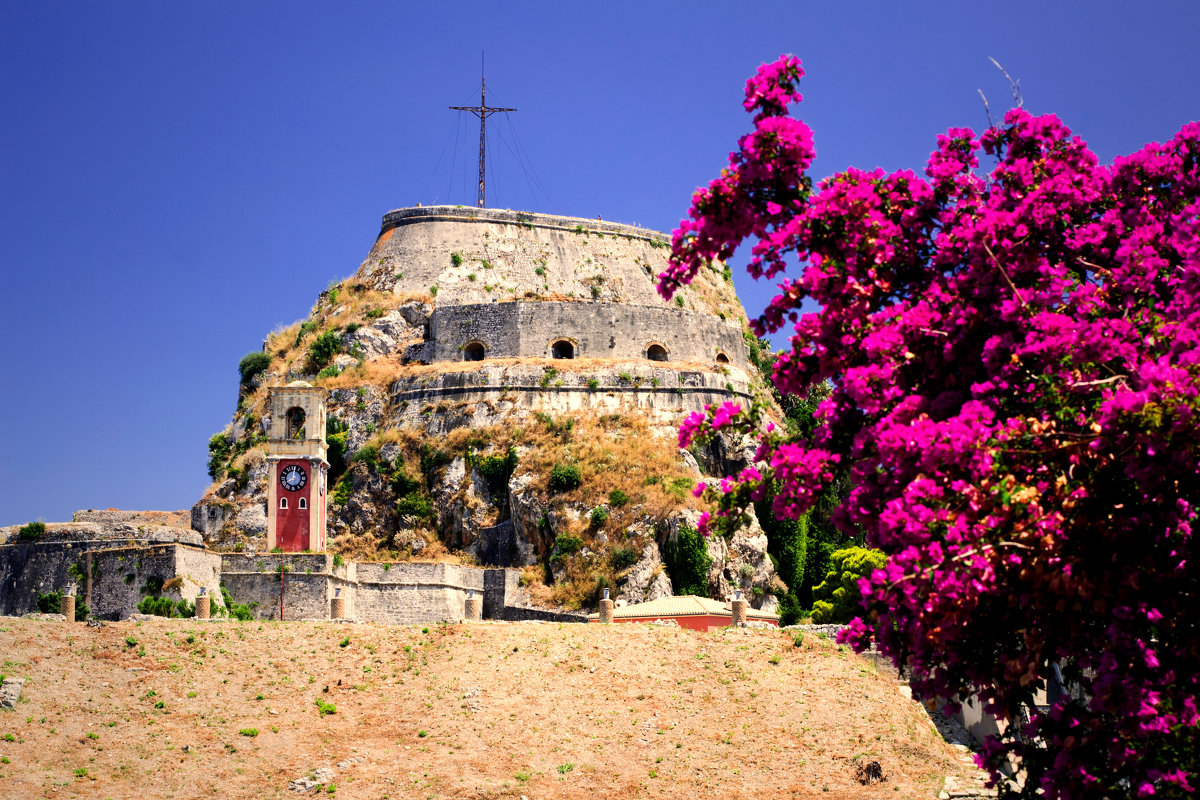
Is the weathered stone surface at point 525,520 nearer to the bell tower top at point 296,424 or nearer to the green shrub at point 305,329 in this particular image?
the bell tower top at point 296,424

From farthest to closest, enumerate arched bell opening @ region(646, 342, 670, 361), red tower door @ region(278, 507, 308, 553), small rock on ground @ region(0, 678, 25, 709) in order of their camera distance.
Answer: arched bell opening @ region(646, 342, 670, 361) < red tower door @ region(278, 507, 308, 553) < small rock on ground @ region(0, 678, 25, 709)

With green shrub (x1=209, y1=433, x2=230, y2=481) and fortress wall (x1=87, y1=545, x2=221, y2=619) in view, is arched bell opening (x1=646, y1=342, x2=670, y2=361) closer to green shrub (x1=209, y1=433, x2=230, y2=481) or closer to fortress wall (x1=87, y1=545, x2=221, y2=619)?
green shrub (x1=209, y1=433, x2=230, y2=481)

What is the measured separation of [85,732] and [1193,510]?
17.7m

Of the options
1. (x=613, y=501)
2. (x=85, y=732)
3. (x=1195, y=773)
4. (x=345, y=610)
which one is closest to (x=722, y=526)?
(x=1195, y=773)

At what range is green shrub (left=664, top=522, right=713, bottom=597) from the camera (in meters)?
33.2

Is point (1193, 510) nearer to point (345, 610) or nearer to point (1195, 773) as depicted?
point (1195, 773)

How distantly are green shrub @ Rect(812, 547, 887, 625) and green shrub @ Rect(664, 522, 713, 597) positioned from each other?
3.16m

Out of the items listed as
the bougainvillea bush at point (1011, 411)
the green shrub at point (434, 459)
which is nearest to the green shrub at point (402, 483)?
the green shrub at point (434, 459)

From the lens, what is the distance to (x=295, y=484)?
33188mm

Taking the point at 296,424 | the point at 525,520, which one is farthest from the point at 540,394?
the point at 296,424

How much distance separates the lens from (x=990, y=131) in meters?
9.53

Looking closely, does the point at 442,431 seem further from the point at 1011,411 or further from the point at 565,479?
the point at 1011,411

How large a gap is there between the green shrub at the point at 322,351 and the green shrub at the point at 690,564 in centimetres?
1643

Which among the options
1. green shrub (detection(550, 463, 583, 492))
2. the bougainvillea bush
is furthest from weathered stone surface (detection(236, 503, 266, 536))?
the bougainvillea bush
